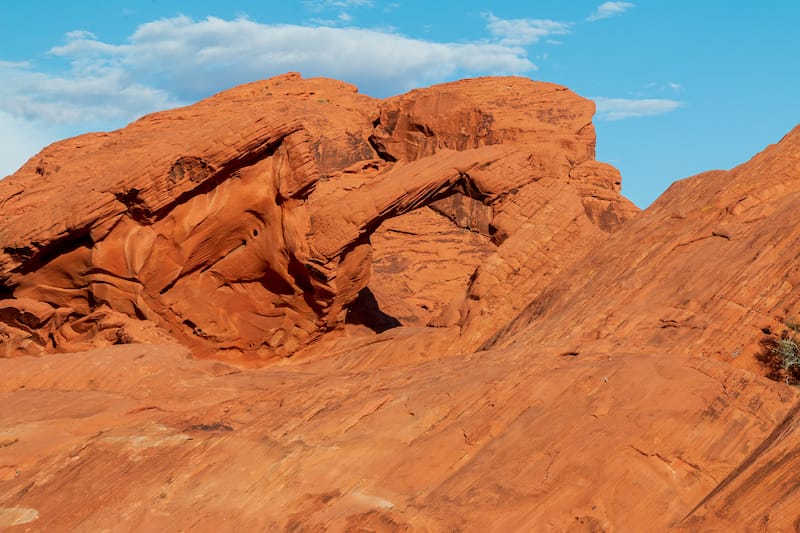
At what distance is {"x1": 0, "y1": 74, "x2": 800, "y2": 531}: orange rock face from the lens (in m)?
7.56

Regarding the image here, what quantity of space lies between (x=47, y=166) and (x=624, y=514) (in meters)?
17.7

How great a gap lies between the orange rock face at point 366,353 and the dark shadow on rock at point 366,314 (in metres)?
0.08

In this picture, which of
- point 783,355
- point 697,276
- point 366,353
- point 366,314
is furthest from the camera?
point 366,314

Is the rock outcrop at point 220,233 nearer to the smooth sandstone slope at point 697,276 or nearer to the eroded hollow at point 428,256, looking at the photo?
the smooth sandstone slope at point 697,276

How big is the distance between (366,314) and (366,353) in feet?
21.0

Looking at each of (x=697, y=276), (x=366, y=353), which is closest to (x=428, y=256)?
(x=366, y=353)

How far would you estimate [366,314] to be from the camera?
2048 cm

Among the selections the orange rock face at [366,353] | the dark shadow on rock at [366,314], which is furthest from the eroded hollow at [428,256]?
the dark shadow on rock at [366,314]

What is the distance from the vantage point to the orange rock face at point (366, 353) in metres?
7.56

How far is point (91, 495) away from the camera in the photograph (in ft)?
28.9

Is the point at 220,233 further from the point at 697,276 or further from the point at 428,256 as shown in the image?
the point at 428,256

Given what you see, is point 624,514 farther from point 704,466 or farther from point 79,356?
point 79,356

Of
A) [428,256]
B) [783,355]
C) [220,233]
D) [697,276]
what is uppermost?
[428,256]

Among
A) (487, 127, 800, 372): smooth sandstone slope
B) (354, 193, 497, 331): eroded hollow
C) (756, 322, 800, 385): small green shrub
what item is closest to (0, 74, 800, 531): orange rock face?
(487, 127, 800, 372): smooth sandstone slope
